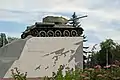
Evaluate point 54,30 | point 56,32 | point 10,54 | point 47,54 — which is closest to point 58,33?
point 56,32

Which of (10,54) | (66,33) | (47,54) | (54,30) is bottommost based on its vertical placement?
(10,54)

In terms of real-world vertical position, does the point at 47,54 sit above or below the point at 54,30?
below

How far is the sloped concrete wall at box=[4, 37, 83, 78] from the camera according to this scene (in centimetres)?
2133

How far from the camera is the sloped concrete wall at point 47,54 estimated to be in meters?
21.3

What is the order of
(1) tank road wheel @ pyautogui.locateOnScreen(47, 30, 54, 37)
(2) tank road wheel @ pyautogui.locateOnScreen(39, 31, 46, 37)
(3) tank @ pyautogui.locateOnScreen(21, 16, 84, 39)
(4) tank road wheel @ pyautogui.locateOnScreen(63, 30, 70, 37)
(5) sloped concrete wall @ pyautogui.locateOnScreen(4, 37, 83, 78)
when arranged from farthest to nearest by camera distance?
(4) tank road wheel @ pyautogui.locateOnScreen(63, 30, 70, 37), (3) tank @ pyautogui.locateOnScreen(21, 16, 84, 39), (1) tank road wheel @ pyautogui.locateOnScreen(47, 30, 54, 37), (2) tank road wheel @ pyautogui.locateOnScreen(39, 31, 46, 37), (5) sloped concrete wall @ pyautogui.locateOnScreen(4, 37, 83, 78)

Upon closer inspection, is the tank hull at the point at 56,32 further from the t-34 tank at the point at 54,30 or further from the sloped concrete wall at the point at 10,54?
the sloped concrete wall at the point at 10,54

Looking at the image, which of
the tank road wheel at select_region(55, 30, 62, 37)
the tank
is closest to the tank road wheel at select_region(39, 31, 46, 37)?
the tank

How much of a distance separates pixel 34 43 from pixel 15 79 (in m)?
17.9

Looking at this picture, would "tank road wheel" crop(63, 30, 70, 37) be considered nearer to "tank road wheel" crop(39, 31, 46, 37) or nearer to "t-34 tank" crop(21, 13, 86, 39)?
"t-34 tank" crop(21, 13, 86, 39)

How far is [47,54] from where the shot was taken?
21.7 m

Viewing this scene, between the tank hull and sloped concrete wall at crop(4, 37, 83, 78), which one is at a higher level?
the tank hull

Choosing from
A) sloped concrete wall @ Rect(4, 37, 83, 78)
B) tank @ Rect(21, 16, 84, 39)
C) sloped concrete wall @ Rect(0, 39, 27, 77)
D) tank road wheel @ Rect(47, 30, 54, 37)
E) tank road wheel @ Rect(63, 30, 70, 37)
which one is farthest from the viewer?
tank road wheel @ Rect(63, 30, 70, 37)

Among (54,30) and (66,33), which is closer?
(66,33)

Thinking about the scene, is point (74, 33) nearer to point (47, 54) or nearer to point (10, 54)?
point (47, 54)
